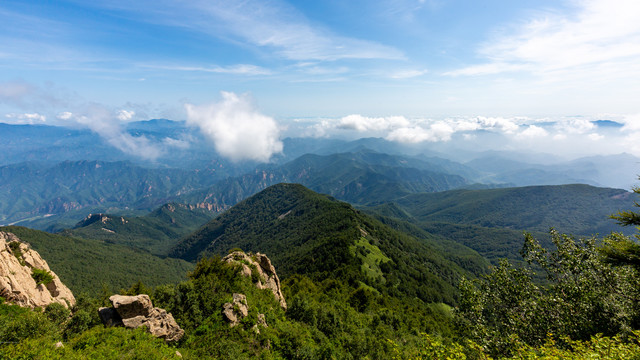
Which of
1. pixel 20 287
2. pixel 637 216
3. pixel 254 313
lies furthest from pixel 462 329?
pixel 20 287

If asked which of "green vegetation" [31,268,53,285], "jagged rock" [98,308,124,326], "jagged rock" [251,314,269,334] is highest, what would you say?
"jagged rock" [98,308,124,326]

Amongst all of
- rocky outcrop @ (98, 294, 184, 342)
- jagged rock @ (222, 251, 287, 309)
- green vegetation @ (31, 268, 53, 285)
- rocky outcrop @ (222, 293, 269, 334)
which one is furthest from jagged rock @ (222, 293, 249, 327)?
green vegetation @ (31, 268, 53, 285)

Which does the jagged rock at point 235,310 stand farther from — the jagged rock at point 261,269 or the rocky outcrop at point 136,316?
the jagged rock at point 261,269

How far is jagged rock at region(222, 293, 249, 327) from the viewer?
119 ft

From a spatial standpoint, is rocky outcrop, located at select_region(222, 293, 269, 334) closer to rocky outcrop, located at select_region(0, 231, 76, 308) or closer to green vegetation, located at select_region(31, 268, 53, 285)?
rocky outcrop, located at select_region(0, 231, 76, 308)

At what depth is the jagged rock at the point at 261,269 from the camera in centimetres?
5756

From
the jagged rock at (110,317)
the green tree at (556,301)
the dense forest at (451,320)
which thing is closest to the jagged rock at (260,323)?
the dense forest at (451,320)

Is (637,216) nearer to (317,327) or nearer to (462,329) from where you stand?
(462,329)

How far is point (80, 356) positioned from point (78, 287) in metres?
213

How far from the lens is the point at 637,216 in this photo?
17047 millimetres

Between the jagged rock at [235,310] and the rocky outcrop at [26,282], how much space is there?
107 feet

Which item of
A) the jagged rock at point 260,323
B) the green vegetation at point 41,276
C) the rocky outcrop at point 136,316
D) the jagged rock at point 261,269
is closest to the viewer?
the rocky outcrop at point 136,316

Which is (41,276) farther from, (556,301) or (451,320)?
(556,301)

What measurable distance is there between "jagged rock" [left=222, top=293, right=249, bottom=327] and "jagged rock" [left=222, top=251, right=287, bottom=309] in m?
16.0
